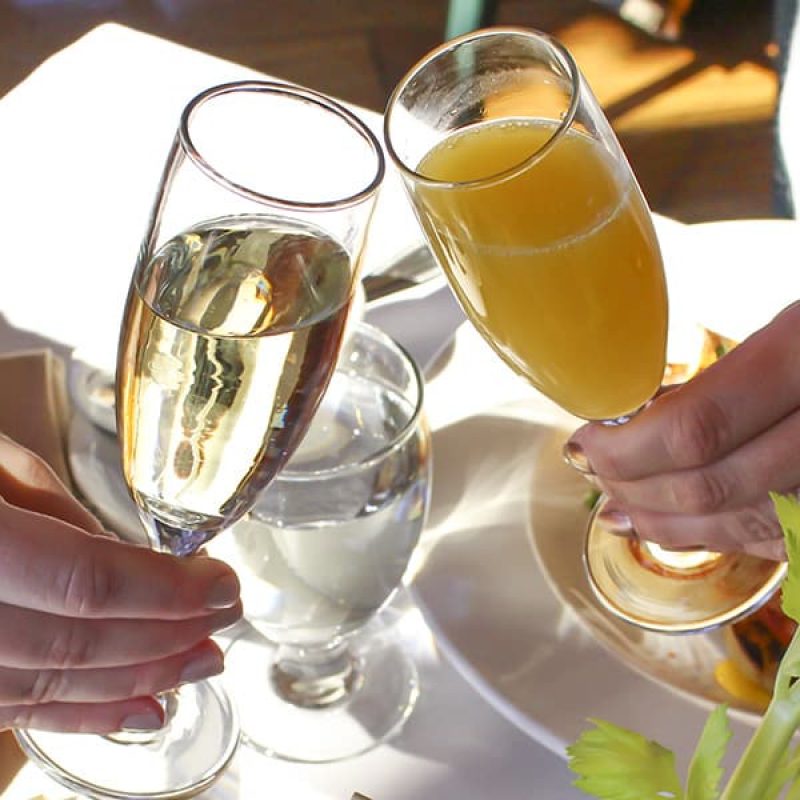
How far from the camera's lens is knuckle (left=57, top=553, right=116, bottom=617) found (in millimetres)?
547

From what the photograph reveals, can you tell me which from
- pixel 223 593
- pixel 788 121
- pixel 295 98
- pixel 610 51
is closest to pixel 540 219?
pixel 295 98

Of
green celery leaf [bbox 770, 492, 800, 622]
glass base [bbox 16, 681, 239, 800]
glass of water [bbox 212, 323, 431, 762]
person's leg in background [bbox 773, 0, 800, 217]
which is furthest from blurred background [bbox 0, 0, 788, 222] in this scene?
green celery leaf [bbox 770, 492, 800, 622]

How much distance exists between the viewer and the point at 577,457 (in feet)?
2.40

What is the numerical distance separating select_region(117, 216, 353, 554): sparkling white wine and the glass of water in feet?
0.18

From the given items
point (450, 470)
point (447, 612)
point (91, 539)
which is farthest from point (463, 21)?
point (91, 539)

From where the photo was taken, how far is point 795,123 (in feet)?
4.96

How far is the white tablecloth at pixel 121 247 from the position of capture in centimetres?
65

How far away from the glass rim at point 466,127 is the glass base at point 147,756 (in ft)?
1.00

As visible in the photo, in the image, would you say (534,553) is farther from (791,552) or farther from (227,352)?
(791,552)

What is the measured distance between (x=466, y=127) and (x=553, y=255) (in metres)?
0.09

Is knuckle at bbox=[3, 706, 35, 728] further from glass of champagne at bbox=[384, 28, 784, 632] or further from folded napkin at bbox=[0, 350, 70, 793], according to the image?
glass of champagne at bbox=[384, 28, 784, 632]

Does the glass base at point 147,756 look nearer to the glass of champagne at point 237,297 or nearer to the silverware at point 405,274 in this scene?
the glass of champagne at point 237,297

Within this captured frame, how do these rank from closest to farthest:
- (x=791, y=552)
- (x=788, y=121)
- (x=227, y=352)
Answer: (x=791, y=552), (x=227, y=352), (x=788, y=121)

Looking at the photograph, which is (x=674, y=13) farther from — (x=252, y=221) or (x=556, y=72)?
(x=252, y=221)
